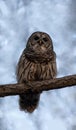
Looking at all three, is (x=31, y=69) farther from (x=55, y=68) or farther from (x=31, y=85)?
(x=31, y=85)

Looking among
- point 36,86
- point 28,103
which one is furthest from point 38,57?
point 36,86

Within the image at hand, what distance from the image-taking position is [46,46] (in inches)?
271

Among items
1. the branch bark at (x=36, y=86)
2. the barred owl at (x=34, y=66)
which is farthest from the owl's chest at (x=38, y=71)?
the branch bark at (x=36, y=86)

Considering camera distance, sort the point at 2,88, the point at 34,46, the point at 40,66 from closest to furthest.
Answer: the point at 2,88 < the point at 40,66 < the point at 34,46

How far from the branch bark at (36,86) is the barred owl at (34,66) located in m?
1.97

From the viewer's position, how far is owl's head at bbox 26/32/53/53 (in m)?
6.71

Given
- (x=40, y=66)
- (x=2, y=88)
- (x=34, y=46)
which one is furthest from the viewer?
(x=34, y=46)

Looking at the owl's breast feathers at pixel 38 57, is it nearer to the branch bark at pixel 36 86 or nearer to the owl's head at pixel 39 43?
the owl's head at pixel 39 43

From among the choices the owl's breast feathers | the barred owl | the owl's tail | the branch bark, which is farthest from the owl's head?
the branch bark

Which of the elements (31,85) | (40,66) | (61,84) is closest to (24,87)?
(31,85)

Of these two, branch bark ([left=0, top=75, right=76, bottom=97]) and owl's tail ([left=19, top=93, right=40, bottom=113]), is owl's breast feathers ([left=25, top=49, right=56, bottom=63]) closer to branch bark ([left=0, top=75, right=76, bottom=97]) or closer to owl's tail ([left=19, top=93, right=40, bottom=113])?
owl's tail ([left=19, top=93, right=40, bottom=113])

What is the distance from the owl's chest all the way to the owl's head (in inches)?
13.3

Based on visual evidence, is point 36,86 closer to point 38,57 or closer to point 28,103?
point 38,57

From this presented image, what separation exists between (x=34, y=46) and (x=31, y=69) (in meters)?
0.61
